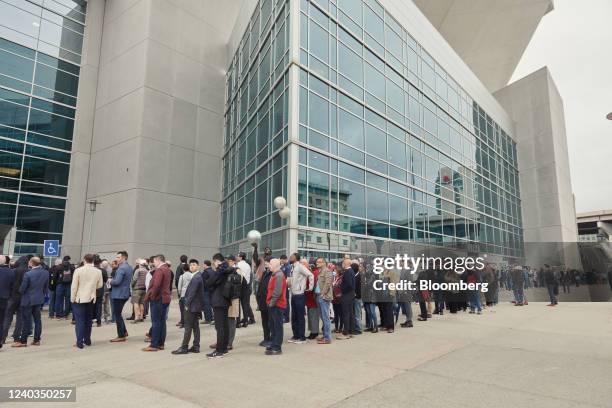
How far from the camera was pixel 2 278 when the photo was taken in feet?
28.8

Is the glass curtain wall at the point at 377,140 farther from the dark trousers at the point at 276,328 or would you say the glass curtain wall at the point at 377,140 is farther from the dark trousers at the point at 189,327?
the dark trousers at the point at 189,327

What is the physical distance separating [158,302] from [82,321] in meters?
1.89

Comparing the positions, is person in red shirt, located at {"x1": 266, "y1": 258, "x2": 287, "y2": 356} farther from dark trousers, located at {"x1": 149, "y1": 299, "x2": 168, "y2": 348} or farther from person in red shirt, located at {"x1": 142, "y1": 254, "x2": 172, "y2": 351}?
dark trousers, located at {"x1": 149, "y1": 299, "x2": 168, "y2": 348}

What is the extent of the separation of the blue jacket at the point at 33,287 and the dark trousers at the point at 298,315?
5.86 m

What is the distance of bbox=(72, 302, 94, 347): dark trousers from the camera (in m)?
8.52

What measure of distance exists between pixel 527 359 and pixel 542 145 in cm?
4379

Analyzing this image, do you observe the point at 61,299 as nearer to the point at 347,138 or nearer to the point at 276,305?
the point at 276,305

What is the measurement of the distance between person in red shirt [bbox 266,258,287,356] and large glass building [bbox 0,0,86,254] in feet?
79.4

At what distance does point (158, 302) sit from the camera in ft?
27.1

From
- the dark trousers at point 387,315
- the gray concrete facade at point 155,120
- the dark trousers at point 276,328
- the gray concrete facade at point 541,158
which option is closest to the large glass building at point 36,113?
the gray concrete facade at point 155,120

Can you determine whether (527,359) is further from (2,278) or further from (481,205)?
(481,205)

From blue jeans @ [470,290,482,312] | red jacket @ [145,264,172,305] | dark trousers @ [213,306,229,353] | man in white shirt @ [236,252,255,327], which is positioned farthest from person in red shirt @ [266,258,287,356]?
blue jeans @ [470,290,482,312]

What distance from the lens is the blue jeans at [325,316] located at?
8.85 m

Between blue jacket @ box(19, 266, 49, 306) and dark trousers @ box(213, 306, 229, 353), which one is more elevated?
blue jacket @ box(19, 266, 49, 306)
